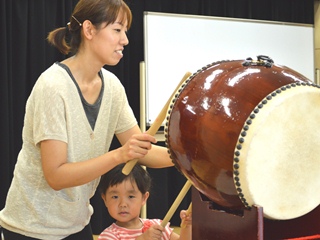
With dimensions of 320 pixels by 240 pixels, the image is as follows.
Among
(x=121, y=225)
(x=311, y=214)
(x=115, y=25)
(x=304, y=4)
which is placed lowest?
(x=121, y=225)

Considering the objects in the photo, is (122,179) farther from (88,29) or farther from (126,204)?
(88,29)

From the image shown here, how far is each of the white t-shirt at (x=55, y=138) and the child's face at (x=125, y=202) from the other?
0.42 metres

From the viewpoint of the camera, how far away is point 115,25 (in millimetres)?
1821

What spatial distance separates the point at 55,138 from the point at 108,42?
1.17 feet

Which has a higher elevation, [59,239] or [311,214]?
[311,214]

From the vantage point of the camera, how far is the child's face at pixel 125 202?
2348 millimetres

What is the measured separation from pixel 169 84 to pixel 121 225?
2340mm

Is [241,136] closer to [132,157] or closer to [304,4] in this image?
[132,157]

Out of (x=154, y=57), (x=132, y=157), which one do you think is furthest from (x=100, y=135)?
(x=154, y=57)

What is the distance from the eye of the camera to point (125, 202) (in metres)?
2.37

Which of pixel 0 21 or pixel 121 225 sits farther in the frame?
pixel 0 21

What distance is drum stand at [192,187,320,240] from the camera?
136 centimetres

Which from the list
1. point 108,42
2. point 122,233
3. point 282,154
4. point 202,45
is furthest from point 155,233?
point 202,45

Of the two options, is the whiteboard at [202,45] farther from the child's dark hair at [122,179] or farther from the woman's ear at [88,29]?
the woman's ear at [88,29]
